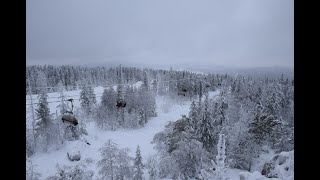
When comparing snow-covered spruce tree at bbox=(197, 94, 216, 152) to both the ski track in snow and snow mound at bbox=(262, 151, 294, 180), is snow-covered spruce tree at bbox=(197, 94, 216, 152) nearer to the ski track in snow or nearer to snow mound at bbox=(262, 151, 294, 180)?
the ski track in snow

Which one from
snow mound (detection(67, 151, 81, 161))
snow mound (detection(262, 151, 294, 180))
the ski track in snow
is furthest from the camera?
snow mound (detection(67, 151, 81, 161))

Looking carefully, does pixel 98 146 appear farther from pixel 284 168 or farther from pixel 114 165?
pixel 284 168

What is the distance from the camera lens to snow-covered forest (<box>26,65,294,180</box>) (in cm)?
2233

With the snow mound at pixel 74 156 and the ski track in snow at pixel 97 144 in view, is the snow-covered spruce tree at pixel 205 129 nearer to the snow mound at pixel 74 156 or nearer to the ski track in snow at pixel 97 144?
the ski track in snow at pixel 97 144

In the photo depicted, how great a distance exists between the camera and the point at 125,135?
4731cm

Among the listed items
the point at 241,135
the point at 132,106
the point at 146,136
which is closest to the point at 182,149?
the point at 241,135

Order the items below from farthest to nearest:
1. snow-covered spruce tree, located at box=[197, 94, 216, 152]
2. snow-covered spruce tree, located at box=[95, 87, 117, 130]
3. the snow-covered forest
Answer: snow-covered spruce tree, located at box=[95, 87, 117, 130] → snow-covered spruce tree, located at box=[197, 94, 216, 152] → the snow-covered forest

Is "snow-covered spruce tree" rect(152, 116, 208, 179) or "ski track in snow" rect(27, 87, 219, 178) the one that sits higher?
"snow-covered spruce tree" rect(152, 116, 208, 179)

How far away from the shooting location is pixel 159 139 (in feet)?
99.2

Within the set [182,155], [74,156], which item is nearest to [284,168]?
[182,155]

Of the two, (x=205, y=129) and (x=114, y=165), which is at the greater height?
(x=205, y=129)

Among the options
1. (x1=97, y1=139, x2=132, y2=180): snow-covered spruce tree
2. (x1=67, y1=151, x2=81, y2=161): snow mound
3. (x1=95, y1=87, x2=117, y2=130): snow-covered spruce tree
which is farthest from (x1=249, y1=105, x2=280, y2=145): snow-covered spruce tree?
(x1=95, y1=87, x2=117, y2=130): snow-covered spruce tree
